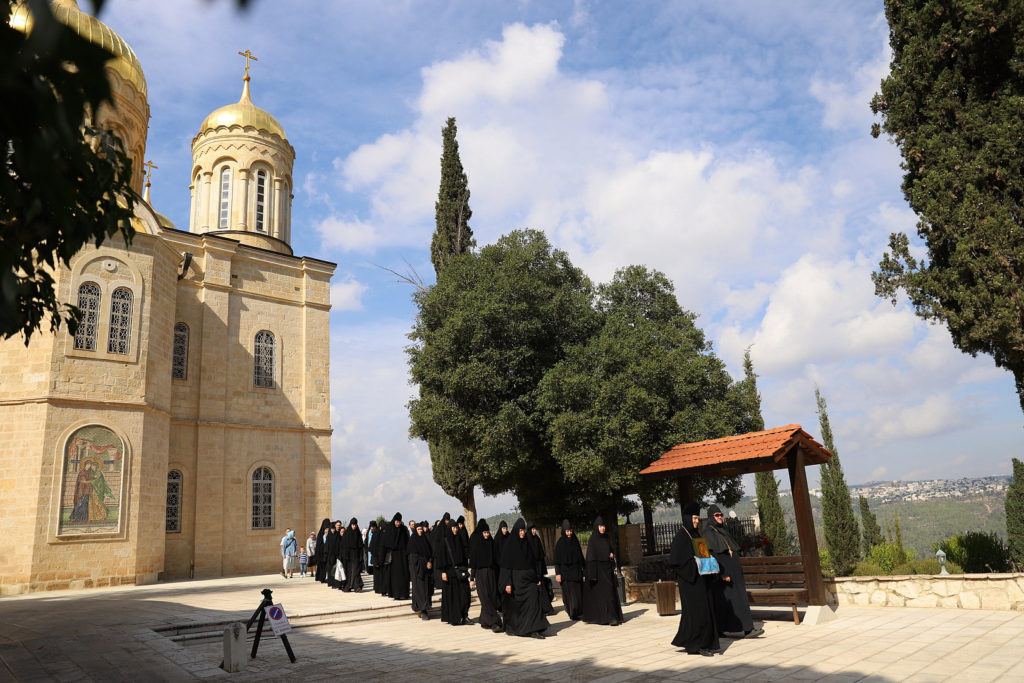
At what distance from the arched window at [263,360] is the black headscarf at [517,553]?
16.0 meters

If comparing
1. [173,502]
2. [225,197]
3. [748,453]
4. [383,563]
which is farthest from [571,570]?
[225,197]

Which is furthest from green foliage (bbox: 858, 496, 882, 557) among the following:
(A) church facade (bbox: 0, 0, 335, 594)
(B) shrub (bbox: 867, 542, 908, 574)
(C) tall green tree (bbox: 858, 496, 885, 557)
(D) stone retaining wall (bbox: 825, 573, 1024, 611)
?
(A) church facade (bbox: 0, 0, 335, 594)

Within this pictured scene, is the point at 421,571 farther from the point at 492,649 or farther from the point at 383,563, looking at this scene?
the point at 492,649

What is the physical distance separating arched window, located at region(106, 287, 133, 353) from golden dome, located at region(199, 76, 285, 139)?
11.4 m

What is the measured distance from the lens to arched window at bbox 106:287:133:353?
60.7 ft

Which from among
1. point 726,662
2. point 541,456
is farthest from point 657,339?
point 726,662

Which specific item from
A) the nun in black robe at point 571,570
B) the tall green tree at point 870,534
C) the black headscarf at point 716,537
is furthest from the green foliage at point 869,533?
the black headscarf at point 716,537

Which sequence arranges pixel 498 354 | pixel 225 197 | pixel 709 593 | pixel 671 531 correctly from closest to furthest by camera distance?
pixel 709 593 < pixel 498 354 < pixel 671 531 < pixel 225 197

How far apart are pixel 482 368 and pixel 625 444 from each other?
388 cm

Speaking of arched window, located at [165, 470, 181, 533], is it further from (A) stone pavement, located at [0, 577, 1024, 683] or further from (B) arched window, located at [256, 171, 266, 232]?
(B) arched window, located at [256, 171, 266, 232]

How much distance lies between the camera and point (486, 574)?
11281 mm

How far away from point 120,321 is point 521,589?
585 inches

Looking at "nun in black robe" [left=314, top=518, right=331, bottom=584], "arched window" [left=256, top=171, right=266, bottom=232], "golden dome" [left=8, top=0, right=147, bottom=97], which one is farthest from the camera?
"arched window" [left=256, top=171, right=266, bottom=232]

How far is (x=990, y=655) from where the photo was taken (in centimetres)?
698
